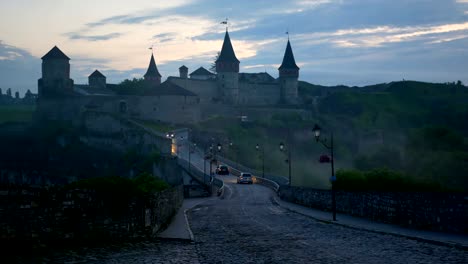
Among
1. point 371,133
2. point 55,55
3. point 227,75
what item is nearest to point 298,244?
point 55,55

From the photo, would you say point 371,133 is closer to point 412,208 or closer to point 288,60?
point 288,60

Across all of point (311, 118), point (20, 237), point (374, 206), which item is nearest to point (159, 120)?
point (311, 118)

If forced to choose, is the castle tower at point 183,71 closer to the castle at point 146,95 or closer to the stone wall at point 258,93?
the castle at point 146,95

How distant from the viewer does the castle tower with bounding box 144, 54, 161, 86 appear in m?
128

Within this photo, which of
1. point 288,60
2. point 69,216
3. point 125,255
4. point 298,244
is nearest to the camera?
point 125,255

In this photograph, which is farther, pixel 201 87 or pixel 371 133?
pixel 371 133

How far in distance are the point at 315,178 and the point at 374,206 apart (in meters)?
72.7

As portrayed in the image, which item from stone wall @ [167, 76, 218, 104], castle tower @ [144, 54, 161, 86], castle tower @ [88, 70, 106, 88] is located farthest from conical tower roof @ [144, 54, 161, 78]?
stone wall @ [167, 76, 218, 104]

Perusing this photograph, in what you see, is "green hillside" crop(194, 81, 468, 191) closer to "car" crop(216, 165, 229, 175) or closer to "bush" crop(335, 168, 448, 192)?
"bush" crop(335, 168, 448, 192)

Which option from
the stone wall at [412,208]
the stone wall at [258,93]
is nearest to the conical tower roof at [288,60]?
the stone wall at [258,93]

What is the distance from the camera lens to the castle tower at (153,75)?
127812 millimetres

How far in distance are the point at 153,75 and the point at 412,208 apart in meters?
112

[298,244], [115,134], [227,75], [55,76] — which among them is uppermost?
[227,75]

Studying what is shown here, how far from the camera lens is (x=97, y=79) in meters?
125
